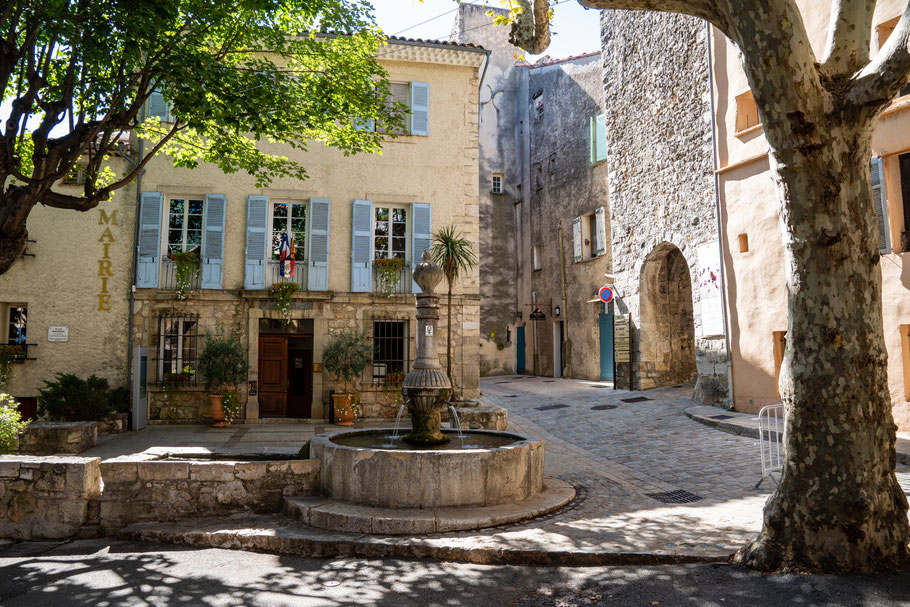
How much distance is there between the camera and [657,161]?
15.0 meters

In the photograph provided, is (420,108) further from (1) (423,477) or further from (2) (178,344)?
(1) (423,477)

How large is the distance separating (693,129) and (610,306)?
6425 millimetres

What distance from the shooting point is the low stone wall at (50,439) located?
8.95 metres

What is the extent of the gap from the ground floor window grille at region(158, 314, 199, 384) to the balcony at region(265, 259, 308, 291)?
1696 millimetres

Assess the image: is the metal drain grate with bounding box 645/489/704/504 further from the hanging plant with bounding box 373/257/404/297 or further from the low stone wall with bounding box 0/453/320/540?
the hanging plant with bounding box 373/257/404/297

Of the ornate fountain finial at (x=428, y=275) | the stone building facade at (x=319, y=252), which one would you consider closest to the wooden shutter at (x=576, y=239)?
the stone building facade at (x=319, y=252)

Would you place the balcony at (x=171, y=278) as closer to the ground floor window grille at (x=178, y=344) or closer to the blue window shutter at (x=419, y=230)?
the ground floor window grille at (x=178, y=344)

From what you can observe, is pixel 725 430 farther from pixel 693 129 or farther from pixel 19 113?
pixel 19 113

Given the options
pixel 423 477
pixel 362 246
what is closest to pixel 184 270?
pixel 362 246

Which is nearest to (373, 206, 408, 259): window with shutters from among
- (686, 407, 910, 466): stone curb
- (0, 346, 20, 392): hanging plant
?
(686, 407, 910, 466): stone curb

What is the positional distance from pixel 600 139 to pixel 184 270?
13.5 meters

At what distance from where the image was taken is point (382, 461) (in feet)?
18.4

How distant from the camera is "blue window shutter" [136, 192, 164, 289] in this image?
41.6ft

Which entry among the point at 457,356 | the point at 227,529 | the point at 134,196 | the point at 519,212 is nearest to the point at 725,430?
the point at 457,356
